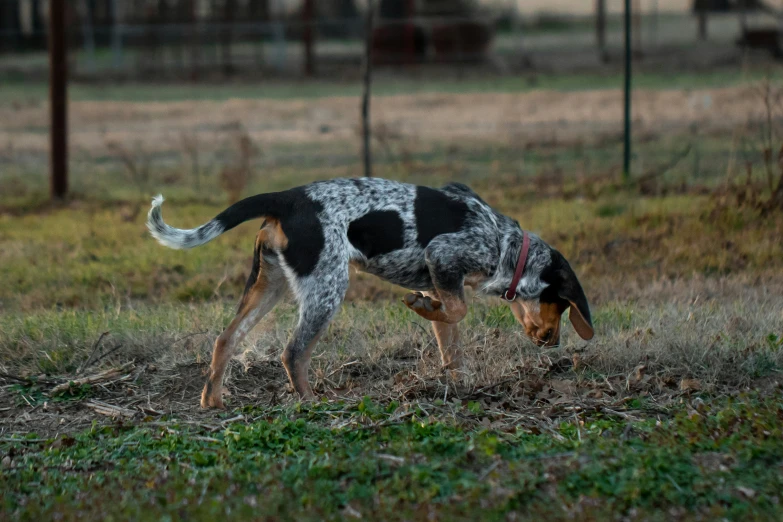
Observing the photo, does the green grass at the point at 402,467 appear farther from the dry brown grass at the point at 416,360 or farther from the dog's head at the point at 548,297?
the dog's head at the point at 548,297

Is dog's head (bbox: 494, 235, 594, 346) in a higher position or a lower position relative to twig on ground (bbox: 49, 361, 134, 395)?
higher

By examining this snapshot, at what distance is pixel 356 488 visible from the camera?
14.9 feet

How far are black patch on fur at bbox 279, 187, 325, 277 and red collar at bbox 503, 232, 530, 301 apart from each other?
1406 mm

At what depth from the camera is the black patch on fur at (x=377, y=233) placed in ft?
20.7

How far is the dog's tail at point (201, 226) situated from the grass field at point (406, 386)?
103 cm

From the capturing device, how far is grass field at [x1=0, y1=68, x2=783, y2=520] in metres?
4.50

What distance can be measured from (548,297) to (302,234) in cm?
183

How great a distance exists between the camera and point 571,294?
6.64 metres

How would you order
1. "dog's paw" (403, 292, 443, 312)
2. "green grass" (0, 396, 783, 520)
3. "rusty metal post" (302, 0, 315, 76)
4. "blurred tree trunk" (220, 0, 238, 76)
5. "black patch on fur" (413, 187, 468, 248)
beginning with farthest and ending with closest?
"blurred tree trunk" (220, 0, 238, 76), "rusty metal post" (302, 0, 315, 76), "black patch on fur" (413, 187, 468, 248), "dog's paw" (403, 292, 443, 312), "green grass" (0, 396, 783, 520)

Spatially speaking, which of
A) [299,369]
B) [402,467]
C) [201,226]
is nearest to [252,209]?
[201,226]

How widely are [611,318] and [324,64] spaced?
2333 centimetres

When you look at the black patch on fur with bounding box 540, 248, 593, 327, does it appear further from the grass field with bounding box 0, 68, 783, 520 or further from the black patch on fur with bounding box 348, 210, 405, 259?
the black patch on fur with bounding box 348, 210, 405, 259

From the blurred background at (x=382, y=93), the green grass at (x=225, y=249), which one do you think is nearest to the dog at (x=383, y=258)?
the green grass at (x=225, y=249)

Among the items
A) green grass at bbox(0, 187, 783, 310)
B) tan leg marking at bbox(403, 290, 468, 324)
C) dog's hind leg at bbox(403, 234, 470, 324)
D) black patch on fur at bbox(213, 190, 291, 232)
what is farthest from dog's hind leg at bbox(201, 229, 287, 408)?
green grass at bbox(0, 187, 783, 310)
